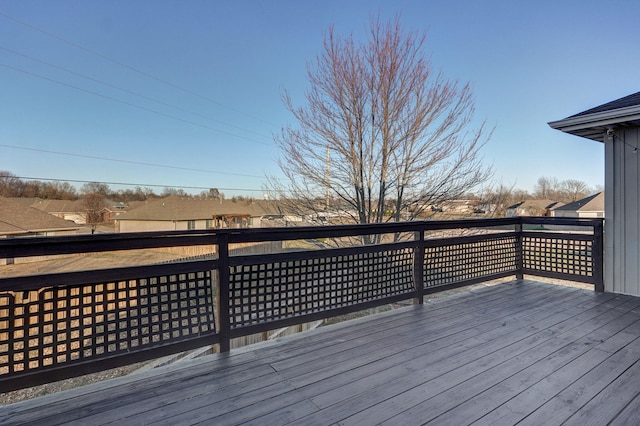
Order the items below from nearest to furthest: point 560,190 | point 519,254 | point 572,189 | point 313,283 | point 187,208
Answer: point 313,283, point 519,254, point 560,190, point 572,189, point 187,208

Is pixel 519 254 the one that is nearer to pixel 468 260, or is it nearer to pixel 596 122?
pixel 468 260

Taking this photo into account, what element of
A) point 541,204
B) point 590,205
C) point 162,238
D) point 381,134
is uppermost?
point 381,134

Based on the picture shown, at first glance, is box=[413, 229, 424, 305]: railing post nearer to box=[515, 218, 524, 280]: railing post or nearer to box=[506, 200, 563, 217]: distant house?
box=[515, 218, 524, 280]: railing post

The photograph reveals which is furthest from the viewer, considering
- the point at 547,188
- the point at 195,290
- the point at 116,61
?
the point at 547,188

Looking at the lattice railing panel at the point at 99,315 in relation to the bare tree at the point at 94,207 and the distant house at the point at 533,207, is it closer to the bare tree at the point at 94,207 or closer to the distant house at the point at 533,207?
the distant house at the point at 533,207

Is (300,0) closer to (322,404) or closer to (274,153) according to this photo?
(274,153)

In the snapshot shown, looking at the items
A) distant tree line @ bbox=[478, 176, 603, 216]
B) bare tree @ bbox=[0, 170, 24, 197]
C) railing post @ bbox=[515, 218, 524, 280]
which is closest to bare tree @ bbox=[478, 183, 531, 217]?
railing post @ bbox=[515, 218, 524, 280]

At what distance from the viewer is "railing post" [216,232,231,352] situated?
2.21 m

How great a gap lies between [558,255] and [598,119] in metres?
1.70

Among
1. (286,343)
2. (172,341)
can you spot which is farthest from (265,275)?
(172,341)

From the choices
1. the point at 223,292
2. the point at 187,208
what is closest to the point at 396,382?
the point at 223,292

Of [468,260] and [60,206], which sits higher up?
[60,206]

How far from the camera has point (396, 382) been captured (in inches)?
72.7

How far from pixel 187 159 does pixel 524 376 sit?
19.2 m
